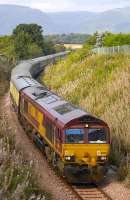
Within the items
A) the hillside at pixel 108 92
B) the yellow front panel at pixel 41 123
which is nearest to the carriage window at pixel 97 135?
the hillside at pixel 108 92

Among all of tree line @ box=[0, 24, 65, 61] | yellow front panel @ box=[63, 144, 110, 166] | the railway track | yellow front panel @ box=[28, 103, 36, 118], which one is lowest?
tree line @ box=[0, 24, 65, 61]

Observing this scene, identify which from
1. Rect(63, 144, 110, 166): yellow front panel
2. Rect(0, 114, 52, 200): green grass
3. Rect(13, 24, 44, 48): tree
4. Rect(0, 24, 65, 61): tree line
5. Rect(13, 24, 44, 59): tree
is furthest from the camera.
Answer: Rect(13, 24, 44, 48): tree

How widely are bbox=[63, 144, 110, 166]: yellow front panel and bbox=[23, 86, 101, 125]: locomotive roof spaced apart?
0.76 m

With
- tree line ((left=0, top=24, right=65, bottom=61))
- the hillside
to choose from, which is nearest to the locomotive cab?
the hillside

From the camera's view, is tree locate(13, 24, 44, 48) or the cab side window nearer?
the cab side window

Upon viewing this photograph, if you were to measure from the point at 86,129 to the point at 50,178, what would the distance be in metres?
2.00

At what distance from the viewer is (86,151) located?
54.3ft

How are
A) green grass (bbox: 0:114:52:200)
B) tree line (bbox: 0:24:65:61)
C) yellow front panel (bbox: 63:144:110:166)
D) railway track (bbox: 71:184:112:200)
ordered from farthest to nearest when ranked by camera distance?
tree line (bbox: 0:24:65:61) < yellow front panel (bbox: 63:144:110:166) < railway track (bbox: 71:184:112:200) < green grass (bbox: 0:114:52:200)

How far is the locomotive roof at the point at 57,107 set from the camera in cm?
1686

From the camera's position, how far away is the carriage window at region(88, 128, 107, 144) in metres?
16.6

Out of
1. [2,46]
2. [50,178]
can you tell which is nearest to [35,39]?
[2,46]

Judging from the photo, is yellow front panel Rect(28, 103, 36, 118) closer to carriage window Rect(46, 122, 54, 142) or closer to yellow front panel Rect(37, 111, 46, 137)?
yellow front panel Rect(37, 111, 46, 137)

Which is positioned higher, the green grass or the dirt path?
the green grass

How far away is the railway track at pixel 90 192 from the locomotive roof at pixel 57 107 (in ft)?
6.44
